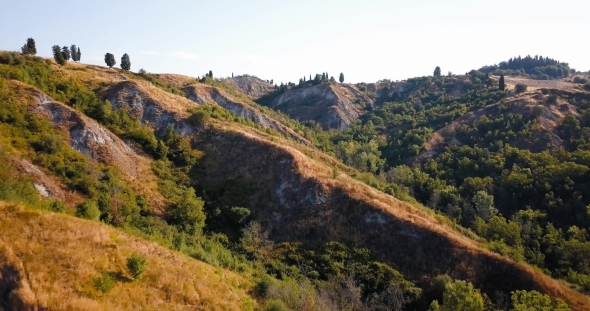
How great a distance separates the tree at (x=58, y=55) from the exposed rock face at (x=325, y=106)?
104 metres

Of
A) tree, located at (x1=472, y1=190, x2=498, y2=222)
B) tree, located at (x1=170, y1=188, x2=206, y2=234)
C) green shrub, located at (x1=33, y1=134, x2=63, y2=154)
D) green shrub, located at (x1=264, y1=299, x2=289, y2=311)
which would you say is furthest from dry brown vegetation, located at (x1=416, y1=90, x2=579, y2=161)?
green shrub, located at (x1=33, y1=134, x2=63, y2=154)

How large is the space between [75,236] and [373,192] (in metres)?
44.0

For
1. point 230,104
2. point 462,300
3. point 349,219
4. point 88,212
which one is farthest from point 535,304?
point 230,104

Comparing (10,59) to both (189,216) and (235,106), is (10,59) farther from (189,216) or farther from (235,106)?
(235,106)

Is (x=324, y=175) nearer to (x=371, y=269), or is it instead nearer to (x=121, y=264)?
(x=371, y=269)

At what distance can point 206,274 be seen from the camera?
3073 centimetres

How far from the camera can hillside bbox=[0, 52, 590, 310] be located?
42325 millimetres

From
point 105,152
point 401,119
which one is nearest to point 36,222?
point 105,152


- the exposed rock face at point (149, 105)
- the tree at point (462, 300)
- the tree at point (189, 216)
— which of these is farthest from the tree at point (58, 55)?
the tree at point (462, 300)

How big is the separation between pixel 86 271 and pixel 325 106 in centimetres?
16155

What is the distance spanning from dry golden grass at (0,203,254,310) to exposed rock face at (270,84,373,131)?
13930 centimetres

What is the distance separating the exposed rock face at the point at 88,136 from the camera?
2046 inches

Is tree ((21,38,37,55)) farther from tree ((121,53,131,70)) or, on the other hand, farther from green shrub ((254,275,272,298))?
green shrub ((254,275,272,298))

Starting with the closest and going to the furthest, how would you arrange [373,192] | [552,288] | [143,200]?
1. [552,288]
2. [143,200]
3. [373,192]
